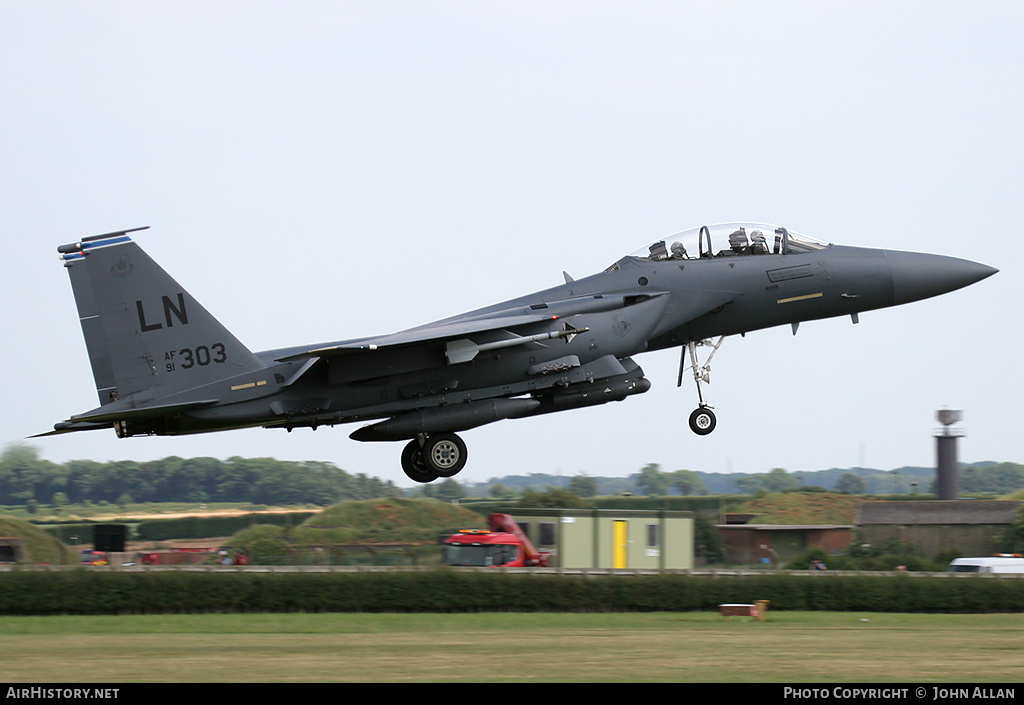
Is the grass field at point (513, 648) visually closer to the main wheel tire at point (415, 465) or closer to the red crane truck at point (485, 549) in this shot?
the main wheel tire at point (415, 465)

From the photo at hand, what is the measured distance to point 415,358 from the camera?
20453 millimetres

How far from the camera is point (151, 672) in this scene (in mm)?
18719

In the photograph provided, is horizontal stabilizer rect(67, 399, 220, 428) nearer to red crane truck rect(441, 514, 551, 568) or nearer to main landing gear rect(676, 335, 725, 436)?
main landing gear rect(676, 335, 725, 436)

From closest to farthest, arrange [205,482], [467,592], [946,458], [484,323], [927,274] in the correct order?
1. [484,323]
2. [927,274]
3. [467,592]
4. [205,482]
5. [946,458]

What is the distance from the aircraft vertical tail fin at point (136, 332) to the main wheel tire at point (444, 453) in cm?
322

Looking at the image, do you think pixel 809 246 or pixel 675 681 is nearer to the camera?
pixel 675 681

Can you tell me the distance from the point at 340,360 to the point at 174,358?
9.30 feet

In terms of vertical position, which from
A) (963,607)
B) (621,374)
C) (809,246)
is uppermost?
(809,246)

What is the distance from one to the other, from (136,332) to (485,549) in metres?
19.4

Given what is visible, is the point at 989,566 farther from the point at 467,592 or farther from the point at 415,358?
the point at 415,358

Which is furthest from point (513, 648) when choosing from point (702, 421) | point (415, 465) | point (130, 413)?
point (130, 413)

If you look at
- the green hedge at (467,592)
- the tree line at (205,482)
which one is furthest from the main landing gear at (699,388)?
the tree line at (205,482)
